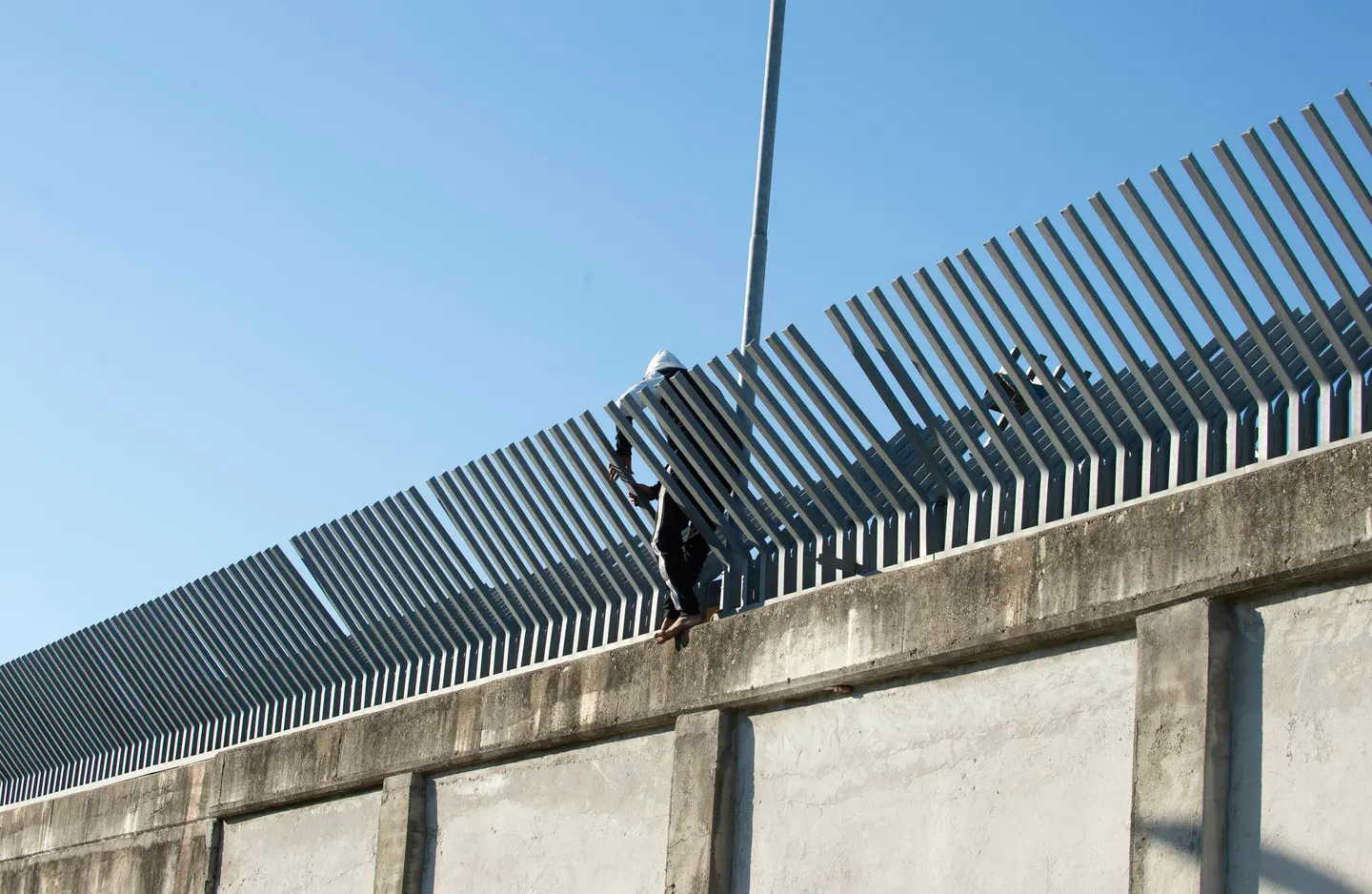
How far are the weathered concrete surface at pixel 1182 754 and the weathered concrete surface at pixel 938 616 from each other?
0.14 meters

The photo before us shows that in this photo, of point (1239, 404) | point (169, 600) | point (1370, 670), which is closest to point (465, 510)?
point (169, 600)

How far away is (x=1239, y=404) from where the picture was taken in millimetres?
6328

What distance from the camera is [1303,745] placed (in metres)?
5.73

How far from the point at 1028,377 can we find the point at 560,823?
11.1 feet

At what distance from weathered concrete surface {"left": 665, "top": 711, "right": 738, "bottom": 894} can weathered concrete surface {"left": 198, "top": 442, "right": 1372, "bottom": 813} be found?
0.12m

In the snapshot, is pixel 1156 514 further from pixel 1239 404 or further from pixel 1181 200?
pixel 1181 200

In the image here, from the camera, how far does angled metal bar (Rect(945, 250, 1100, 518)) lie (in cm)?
665

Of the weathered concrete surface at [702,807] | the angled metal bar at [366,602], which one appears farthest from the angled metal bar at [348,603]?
the weathered concrete surface at [702,807]

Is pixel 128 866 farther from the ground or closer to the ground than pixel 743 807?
farther from the ground

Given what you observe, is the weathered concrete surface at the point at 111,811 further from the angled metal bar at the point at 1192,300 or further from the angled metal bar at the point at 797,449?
the angled metal bar at the point at 1192,300

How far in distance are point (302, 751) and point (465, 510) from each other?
7.06 feet

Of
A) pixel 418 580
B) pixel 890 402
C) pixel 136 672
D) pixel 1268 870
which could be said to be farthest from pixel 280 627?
pixel 1268 870

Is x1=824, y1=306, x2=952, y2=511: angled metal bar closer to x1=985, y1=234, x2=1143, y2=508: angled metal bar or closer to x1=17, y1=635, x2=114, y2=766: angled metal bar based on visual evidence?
x1=985, y1=234, x2=1143, y2=508: angled metal bar

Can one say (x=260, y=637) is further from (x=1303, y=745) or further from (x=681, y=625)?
(x=1303, y=745)
